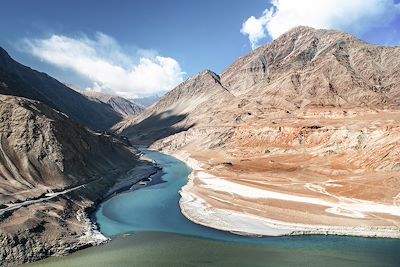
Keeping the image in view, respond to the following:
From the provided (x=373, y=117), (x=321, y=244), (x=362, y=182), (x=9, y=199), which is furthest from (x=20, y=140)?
(x=373, y=117)

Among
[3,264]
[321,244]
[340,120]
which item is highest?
[340,120]

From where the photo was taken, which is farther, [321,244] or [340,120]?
[340,120]

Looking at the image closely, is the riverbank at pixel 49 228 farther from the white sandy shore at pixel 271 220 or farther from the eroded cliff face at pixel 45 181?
the white sandy shore at pixel 271 220

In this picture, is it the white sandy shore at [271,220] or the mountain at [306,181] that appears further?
the mountain at [306,181]

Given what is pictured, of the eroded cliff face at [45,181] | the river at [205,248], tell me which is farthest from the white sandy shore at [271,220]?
the eroded cliff face at [45,181]

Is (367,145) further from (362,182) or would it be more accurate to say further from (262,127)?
(262,127)

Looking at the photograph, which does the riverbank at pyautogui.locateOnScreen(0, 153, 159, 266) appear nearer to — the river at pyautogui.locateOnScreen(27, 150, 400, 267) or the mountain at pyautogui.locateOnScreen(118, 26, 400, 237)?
the river at pyautogui.locateOnScreen(27, 150, 400, 267)

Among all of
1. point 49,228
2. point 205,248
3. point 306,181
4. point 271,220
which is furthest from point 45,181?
point 306,181

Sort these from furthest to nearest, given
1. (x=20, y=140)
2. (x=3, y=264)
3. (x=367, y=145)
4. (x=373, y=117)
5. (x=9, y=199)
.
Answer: (x=373, y=117)
(x=367, y=145)
(x=20, y=140)
(x=9, y=199)
(x=3, y=264)
